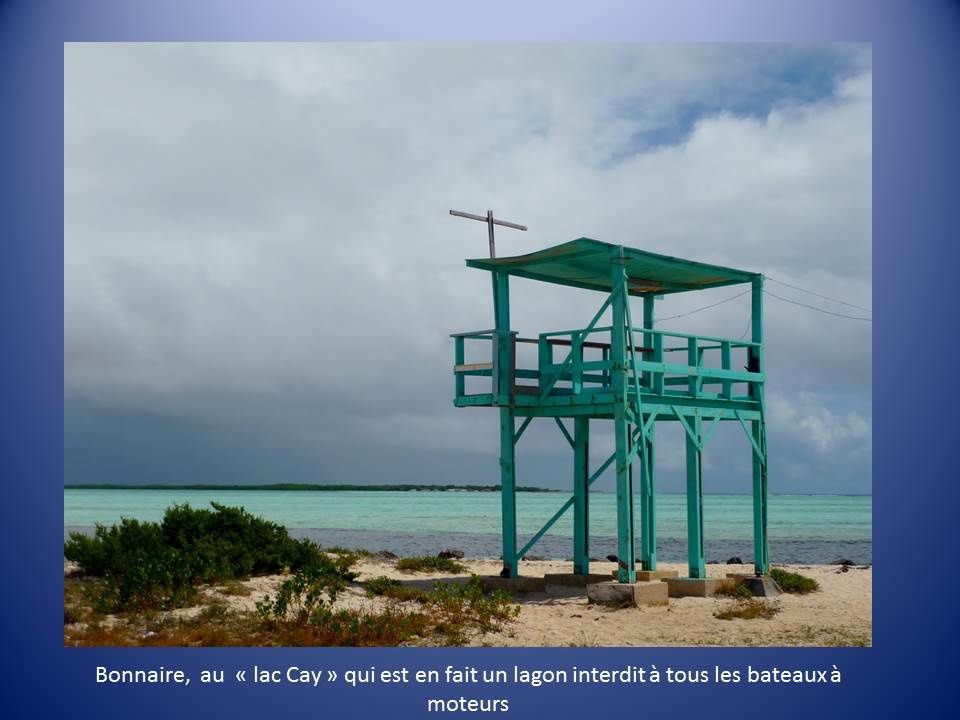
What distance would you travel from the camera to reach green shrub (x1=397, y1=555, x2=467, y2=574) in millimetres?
18336

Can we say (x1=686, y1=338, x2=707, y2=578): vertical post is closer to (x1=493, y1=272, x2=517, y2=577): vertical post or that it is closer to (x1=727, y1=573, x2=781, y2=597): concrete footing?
(x1=727, y1=573, x2=781, y2=597): concrete footing

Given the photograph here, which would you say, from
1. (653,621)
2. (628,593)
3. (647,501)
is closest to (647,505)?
(647,501)

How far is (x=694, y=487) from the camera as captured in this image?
16.4 metres

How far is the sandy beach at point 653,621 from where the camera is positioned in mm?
12562

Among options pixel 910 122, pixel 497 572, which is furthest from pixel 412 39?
pixel 497 572

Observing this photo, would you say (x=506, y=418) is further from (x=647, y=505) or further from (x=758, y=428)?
(x=758, y=428)

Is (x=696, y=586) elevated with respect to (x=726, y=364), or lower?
lower

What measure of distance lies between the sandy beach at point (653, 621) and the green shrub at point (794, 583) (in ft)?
0.85

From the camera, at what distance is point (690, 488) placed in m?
16.4

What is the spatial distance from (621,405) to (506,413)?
203 centimetres

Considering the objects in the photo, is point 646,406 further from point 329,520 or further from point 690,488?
point 329,520

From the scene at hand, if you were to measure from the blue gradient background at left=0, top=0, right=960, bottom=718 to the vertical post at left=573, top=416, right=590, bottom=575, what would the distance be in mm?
5138

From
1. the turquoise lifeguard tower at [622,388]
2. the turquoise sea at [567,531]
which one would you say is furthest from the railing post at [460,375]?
the turquoise sea at [567,531]

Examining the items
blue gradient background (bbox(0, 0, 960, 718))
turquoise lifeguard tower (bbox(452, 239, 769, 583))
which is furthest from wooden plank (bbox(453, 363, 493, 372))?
blue gradient background (bbox(0, 0, 960, 718))
